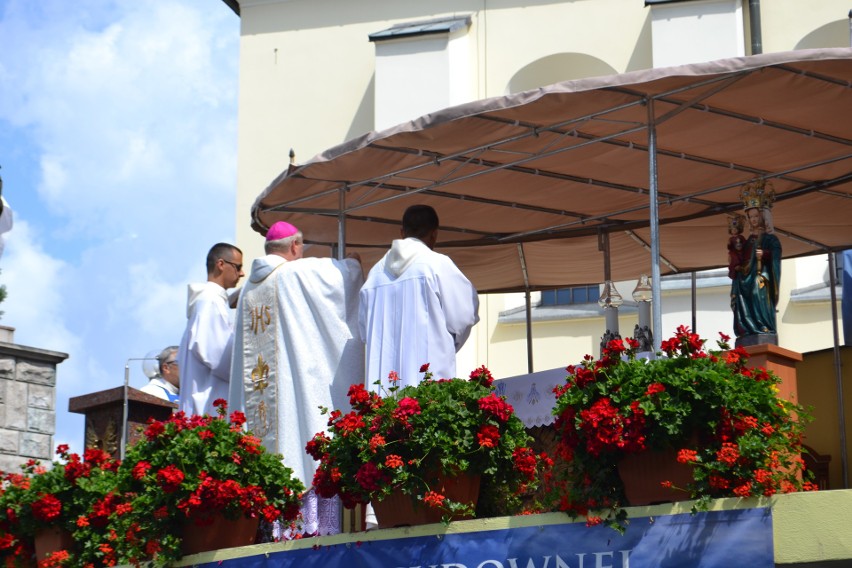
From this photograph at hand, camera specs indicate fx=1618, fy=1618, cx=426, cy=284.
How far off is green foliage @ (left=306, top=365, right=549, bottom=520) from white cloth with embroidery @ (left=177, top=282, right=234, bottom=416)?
322 centimetres

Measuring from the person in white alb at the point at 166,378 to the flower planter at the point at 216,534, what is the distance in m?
4.15

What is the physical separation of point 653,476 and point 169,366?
7039 millimetres

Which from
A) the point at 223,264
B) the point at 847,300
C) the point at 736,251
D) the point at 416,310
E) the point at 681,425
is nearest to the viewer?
the point at 681,425

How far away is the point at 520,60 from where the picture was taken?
22453mm

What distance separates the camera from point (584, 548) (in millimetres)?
8305

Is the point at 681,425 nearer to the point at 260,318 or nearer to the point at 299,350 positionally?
the point at 299,350

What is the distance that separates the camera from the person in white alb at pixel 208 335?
12.2m

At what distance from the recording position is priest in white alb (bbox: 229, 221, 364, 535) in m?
11.3

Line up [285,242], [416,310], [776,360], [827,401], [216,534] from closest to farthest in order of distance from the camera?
A: 1. [216,534]
2. [776,360]
3. [416,310]
4. [285,242]
5. [827,401]

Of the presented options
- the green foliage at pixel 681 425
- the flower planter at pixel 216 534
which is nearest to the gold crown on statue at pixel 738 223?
the green foliage at pixel 681 425

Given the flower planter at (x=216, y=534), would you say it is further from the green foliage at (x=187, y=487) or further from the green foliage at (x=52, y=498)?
the green foliage at (x=52, y=498)

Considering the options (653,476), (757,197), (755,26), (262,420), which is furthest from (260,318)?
(755,26)

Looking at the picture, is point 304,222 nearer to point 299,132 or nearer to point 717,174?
point 717,174

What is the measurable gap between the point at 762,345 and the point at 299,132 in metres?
14.0
